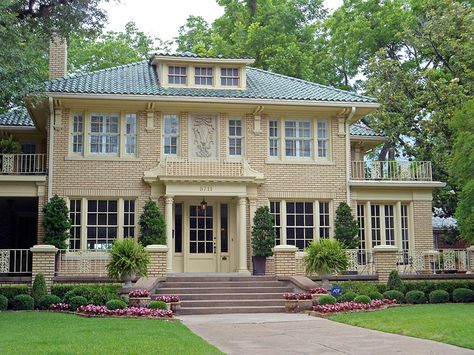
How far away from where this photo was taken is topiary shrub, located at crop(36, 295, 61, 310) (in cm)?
1772

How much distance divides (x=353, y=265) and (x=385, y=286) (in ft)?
7.57

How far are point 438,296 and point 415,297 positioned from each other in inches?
32.8

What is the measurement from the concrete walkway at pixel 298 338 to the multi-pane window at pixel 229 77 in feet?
33.9

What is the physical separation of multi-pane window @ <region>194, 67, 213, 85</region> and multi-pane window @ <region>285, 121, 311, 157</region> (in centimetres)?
313

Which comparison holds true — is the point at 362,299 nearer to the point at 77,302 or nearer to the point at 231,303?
the point at 231,303

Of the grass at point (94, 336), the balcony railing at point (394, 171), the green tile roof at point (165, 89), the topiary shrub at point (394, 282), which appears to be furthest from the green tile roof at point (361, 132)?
the grass at point (94, 336)

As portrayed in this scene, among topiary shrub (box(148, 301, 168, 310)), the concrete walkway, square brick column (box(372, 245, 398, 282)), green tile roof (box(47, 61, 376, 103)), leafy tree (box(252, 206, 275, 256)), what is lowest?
the concrete walkway

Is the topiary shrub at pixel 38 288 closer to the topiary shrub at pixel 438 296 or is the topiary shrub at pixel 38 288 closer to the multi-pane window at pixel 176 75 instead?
the multi-pane window at pixel 176 75

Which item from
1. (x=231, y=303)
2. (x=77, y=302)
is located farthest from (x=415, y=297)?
(x=77, y=302)

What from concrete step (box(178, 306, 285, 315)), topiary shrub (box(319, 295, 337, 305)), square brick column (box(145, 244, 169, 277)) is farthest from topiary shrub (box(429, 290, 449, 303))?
square brick column (box(145, 244, 169, 277))

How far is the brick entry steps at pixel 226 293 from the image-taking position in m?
18.0

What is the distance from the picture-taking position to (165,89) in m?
23.2

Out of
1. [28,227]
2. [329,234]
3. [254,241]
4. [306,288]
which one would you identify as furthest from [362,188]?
[28,227]

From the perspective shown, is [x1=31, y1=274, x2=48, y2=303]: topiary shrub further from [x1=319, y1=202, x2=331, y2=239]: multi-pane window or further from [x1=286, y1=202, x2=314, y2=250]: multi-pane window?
[x1=319, y1=202, x2=331, y2=239]: multi-pane window
